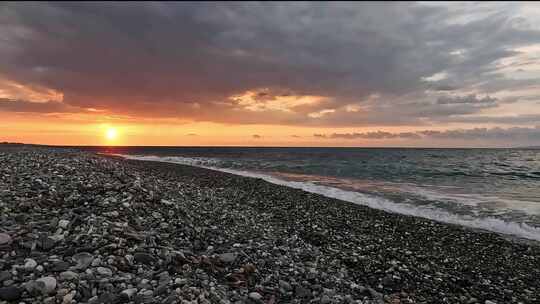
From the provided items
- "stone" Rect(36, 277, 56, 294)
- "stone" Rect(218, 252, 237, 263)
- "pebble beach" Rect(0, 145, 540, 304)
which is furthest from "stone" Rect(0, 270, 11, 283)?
"stone" Rect(218, 252, 237, 263)

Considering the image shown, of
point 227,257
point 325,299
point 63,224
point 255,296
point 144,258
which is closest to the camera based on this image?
point 255,296

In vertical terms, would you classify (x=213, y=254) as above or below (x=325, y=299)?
above

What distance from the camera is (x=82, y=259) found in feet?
18.2

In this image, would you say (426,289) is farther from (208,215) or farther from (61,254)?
(61,254)

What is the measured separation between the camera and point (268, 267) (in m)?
7.28

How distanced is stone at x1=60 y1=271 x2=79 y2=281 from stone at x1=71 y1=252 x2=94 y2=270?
269 mm

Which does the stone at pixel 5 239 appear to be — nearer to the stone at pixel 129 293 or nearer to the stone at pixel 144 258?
the stone at pixel 144 258

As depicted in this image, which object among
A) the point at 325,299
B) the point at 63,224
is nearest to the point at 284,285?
the point at 325,299

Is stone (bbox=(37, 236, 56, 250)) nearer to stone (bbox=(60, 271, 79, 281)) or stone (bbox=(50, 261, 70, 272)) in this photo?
stone (bbox=(50, 261, 70, 272))

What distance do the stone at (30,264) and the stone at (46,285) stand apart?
53cm

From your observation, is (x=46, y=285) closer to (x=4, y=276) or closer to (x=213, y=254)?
(x=4, y=276)

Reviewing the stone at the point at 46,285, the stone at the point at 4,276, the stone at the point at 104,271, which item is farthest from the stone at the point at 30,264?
the stone at the point at 104,271

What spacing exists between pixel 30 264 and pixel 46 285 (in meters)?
0.81

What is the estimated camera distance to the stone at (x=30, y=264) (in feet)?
16.5
